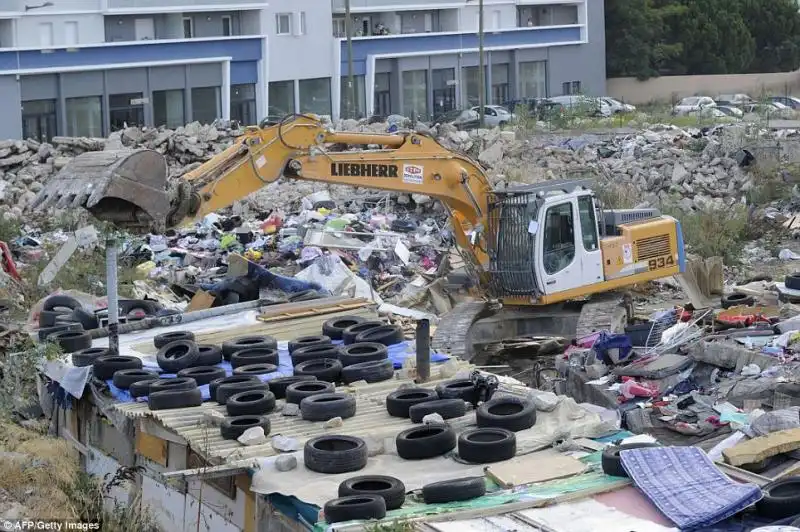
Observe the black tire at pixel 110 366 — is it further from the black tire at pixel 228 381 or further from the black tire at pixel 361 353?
the black tire at pixel 361 353

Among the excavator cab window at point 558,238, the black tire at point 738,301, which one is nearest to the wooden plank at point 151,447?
the excavator cab window at point 558,238

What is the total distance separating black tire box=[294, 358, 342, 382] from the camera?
14242 millimetres

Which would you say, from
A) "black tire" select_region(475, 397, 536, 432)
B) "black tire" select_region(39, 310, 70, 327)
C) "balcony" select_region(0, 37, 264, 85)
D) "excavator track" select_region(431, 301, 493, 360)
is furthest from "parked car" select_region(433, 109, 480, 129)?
"black tire" select_region(475, 397, 536, 432)

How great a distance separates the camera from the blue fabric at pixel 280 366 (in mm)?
14031

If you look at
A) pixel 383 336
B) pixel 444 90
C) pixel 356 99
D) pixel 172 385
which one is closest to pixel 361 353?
pixel 383 336

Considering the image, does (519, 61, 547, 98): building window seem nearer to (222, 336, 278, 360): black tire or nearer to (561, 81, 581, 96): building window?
(561, 81, 581, 96): building window

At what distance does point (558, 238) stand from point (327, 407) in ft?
20.8

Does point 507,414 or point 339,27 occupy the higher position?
point 339,27

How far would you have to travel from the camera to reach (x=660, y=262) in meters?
19.3

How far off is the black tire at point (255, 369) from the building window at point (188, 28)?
37681mm

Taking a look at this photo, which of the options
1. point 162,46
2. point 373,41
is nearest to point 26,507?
point 162,46

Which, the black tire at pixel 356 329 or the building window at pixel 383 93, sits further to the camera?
the building window at pixel 383 93

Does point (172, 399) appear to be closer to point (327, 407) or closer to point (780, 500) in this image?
point (327, 407)

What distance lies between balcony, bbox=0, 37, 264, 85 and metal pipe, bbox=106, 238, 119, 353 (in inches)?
1180
